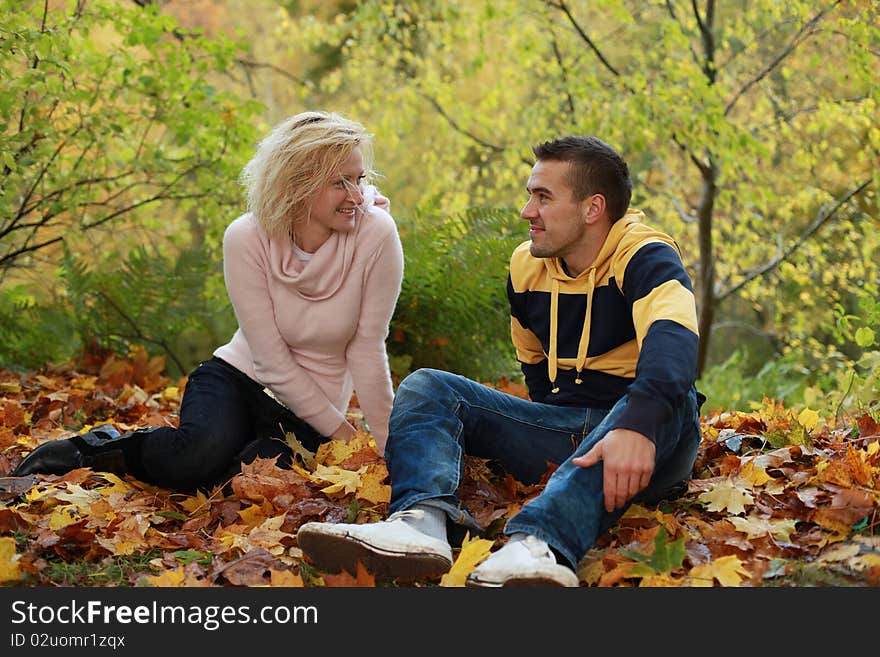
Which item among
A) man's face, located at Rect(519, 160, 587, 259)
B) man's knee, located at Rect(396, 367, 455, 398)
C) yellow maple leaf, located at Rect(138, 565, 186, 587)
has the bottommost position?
yellow maple leaf, located at Rect(138, 565, 186, 587)

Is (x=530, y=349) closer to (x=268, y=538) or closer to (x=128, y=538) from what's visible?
(x=268, y=538)

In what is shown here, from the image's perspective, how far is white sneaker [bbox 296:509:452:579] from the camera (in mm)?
2164

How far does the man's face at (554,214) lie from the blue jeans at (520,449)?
48 cm

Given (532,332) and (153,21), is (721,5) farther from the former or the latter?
(532,332)

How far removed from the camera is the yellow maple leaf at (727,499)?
8.46ft

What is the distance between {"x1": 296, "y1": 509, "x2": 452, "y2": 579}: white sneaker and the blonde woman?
966 millimetres

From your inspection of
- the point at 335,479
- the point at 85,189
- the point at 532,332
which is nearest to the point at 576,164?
the point at 532,332

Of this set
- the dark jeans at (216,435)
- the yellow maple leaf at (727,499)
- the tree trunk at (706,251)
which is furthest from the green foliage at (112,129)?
the tree trunk at (706,251)

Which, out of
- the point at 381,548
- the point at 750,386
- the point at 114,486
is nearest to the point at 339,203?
the point at 114,486

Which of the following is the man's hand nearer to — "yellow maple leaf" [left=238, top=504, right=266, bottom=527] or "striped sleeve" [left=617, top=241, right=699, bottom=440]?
"striped sleeve" [left=617, top=241, right=699, bottom=440]

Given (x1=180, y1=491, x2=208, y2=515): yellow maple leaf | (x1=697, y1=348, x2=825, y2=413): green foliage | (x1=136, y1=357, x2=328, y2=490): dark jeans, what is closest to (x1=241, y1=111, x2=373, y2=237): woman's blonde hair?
(x1=136, y1=357, x2=328, y2=490): dark jeans

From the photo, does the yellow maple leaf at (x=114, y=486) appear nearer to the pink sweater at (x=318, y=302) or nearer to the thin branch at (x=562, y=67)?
the pink sweater at (x=318, y=302)

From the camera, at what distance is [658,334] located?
2.35 m

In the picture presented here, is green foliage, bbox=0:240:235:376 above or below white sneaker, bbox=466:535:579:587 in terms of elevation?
above
